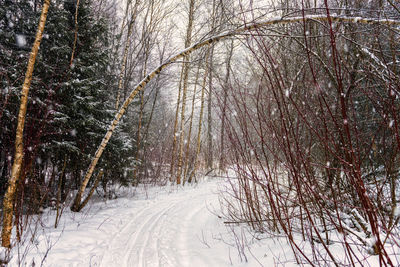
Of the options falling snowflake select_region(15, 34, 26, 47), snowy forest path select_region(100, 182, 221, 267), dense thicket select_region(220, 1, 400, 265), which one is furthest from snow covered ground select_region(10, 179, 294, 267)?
falling snowflake select_region(15, 34, 26, 47)

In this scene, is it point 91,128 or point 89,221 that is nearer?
point 89,221

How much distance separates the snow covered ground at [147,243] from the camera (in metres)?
3.11

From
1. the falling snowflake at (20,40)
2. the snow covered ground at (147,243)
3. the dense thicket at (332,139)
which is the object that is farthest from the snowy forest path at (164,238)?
the falling snowflake at (20,40)

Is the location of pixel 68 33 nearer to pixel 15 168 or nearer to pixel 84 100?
pixel 84 100

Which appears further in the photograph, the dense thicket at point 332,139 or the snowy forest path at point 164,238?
Result: the snowy forest path at point 164,238

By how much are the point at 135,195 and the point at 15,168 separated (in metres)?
6.17

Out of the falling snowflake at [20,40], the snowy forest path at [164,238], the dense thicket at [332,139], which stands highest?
the falling snowflake at [20,40]

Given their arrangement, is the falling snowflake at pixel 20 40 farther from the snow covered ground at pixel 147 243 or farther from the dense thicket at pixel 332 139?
the dense thicket at pixel 332 139

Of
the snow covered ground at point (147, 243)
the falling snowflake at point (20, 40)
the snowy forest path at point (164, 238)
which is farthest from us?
the falling snowflake at point (20, 40)

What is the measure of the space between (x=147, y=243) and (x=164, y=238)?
1.35ft

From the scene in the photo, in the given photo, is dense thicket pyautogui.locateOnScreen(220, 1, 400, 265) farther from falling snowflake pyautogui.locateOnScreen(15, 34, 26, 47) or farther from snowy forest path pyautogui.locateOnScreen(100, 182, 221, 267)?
falling snowflake pyautogui.locateOnScreen(15, 34, 26, 47)

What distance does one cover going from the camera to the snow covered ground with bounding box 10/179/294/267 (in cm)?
311

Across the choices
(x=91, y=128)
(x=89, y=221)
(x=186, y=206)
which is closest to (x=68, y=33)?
(x=91, y=128)

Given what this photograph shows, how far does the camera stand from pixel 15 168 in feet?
9.84
